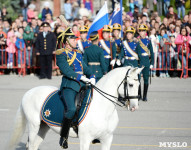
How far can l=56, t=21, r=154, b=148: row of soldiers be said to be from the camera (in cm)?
798

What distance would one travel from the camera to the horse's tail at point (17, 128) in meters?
8.70

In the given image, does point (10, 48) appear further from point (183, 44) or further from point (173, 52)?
point (183, 44)

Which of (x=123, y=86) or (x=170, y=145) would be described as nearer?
(x=123, y=86)

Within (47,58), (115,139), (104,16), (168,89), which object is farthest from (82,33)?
(115,139)

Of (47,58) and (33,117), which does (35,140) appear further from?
(47,58)

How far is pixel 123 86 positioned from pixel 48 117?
1.39m

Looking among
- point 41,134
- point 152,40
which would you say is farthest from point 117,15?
point 41,134

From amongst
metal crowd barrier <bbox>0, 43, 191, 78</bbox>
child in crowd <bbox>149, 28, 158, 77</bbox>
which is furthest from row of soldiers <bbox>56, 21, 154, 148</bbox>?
metal crowd barrier <bbox>0, 43, 191, 78</bbox>

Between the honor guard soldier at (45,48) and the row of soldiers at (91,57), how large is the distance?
173 centimetres

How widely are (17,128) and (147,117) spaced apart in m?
4.89

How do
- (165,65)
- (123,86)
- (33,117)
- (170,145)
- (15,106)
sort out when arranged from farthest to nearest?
(165,65), (15,106), (170,145), (33,117), (123,86)

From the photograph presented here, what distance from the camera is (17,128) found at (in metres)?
8.71

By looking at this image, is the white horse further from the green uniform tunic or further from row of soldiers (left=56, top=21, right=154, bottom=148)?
the green uniform tunic

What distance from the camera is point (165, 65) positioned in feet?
62.9
